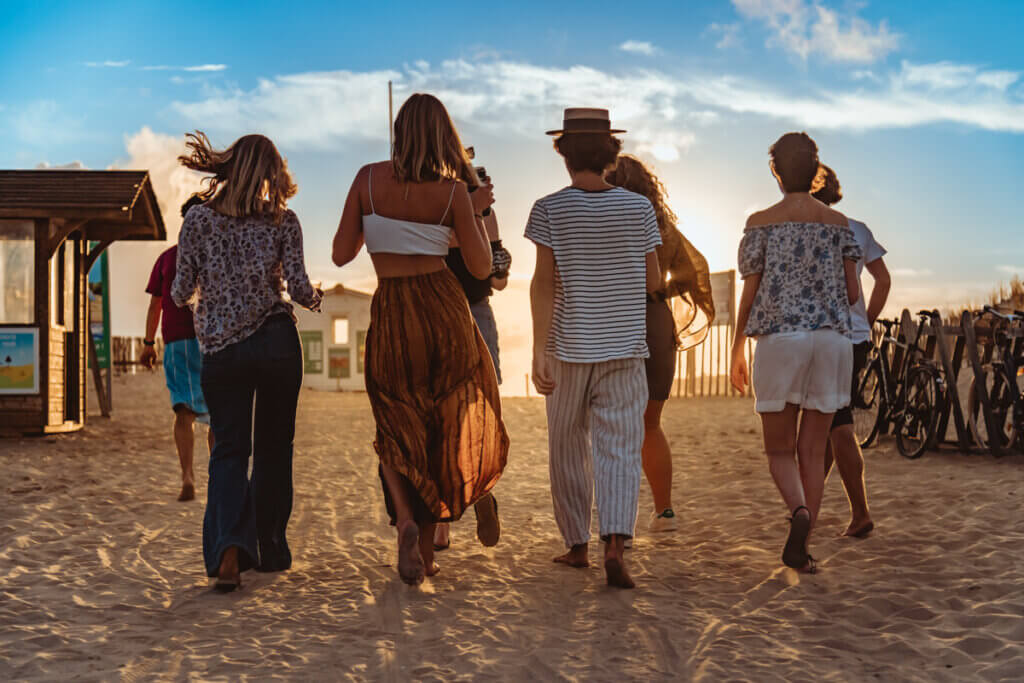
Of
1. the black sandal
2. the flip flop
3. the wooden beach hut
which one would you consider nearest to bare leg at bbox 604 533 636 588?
the flip flop

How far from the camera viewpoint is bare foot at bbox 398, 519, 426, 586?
4156 millimetres

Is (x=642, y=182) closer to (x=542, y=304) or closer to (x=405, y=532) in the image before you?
(x=542, y=304)

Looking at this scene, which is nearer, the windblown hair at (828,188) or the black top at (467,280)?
the black top at (467,280)

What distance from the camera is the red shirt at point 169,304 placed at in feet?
21.7

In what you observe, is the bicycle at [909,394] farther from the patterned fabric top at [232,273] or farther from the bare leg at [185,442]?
the patterned fabric top at [232,273]

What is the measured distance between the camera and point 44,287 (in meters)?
12.5

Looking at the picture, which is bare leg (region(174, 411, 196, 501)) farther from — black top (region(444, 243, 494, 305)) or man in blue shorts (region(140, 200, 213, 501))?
black top (region(444, 243, 494, 305))

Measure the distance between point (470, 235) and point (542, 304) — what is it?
0.44 m

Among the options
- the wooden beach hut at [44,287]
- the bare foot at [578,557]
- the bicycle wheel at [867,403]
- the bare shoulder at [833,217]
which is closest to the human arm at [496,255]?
the bare foot at [578,557]

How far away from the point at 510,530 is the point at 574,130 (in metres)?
2.60

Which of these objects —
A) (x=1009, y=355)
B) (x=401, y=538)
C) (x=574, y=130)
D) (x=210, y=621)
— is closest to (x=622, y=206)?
(x=574, y=130)

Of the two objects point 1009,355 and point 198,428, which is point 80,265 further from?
point 1009,355

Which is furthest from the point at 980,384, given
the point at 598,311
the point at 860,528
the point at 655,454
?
the point at 598,311

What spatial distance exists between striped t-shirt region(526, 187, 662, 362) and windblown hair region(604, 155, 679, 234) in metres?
0.81
